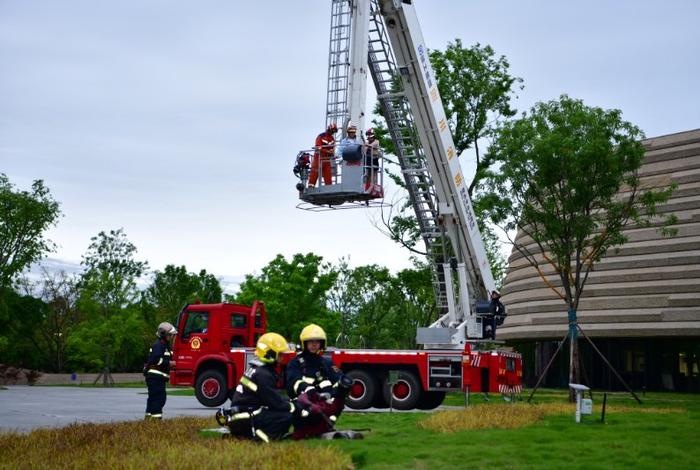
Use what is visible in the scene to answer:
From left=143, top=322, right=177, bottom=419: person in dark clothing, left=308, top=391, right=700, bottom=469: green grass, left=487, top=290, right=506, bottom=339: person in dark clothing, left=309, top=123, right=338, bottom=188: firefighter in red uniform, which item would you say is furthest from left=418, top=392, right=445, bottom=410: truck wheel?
left=143, top=322, right=177, bottom=419: person in dark clothing

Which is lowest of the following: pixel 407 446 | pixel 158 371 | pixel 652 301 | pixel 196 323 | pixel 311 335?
pixel 407 446

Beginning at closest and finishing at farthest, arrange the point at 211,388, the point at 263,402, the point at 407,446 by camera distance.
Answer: the point at 263,402, the point at 407,446, the point at 211,388

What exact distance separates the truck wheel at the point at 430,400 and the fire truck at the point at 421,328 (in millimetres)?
46

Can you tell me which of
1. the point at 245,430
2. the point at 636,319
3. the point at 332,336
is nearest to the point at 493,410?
the point at 245,430

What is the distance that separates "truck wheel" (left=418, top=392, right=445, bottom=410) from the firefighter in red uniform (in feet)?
27.9

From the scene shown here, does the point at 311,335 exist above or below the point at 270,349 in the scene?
above

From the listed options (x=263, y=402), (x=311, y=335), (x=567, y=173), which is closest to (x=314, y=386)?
(x=311, y=335)

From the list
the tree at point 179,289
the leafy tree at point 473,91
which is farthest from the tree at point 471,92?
the tree at point 179,289

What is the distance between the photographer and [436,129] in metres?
25.6

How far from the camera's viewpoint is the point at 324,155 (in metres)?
20.7

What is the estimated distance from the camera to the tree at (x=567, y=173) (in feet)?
97.9

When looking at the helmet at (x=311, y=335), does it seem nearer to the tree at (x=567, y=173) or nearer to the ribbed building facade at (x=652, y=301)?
the tree at (x=567, y=173)

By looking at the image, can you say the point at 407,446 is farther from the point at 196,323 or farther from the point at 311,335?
the point at 196,323

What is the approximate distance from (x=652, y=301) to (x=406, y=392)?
1087 inches
